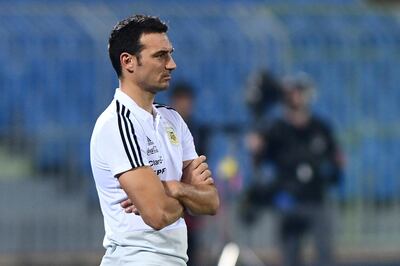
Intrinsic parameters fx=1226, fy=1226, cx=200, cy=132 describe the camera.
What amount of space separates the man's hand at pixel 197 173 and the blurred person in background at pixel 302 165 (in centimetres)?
580

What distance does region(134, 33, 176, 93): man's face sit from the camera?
5.55m

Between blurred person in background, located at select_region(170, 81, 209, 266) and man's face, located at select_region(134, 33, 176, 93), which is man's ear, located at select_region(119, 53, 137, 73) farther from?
blurred person in background, located at select_region(170, 81, 209, 266)

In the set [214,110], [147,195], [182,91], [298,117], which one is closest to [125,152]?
[147,195]

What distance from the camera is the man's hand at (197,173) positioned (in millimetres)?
5695

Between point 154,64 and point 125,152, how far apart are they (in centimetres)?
44

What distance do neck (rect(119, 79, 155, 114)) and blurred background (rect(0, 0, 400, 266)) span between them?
6605mm

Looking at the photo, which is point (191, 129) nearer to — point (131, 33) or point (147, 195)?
point (131, 33)

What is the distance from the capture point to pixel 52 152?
42.9 ft

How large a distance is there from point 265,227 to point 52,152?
8.39 feet

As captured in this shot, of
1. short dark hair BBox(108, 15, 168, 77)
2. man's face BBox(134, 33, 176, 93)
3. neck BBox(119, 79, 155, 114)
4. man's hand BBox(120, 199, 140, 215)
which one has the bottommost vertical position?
man's hand BBox(120, 199, 140, 215)

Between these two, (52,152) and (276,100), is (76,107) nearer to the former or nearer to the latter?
(52,152)

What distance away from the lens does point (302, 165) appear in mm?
11680

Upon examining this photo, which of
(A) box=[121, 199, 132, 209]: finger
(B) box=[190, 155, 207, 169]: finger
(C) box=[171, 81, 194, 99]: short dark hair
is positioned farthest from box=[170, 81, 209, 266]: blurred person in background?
(A) box=[121, 199, 132, 209]: finger

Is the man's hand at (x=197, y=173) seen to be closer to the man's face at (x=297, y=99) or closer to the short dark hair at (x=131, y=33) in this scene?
the short dark hair at (x=131, y=33)
